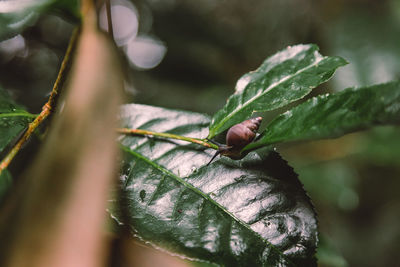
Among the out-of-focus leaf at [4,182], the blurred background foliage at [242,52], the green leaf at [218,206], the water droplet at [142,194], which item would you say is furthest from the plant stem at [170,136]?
the blurred background foliage at [242,52]

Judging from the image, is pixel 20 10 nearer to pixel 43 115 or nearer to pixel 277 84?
pixel 43 115

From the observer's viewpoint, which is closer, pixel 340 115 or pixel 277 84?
pixel 340 115

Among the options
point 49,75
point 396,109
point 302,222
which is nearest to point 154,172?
point 302,222

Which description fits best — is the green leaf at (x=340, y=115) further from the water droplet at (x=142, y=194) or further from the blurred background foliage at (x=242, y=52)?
the blurred background foliage at (x=242, y=52)

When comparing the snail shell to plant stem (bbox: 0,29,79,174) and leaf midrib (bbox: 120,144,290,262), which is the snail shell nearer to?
leaf midrib (bbox: 120,144,290,262)

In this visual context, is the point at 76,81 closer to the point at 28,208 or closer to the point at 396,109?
the point at 28,208

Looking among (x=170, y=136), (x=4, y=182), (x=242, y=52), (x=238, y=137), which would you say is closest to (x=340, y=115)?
(x=238, y=137)
